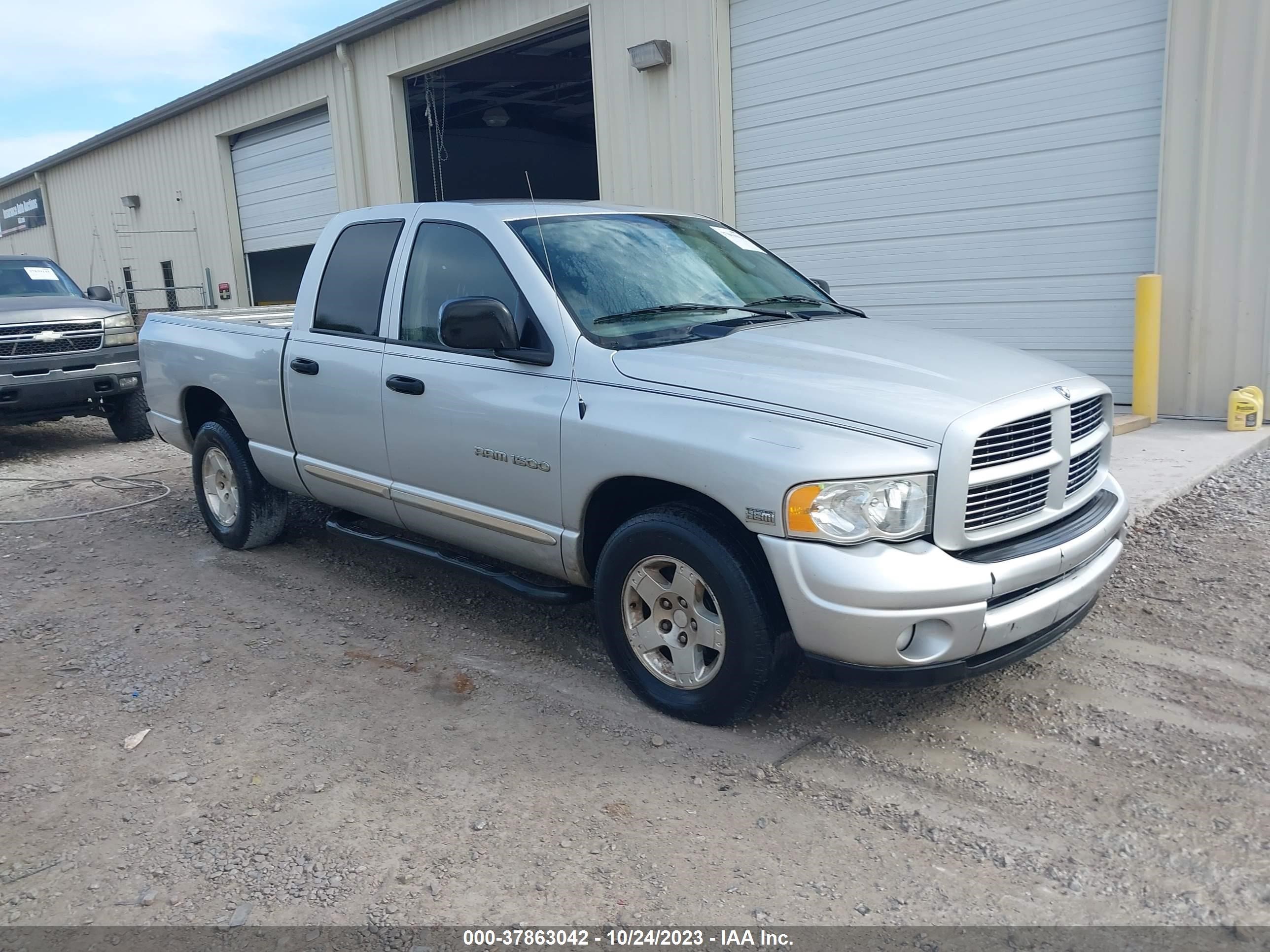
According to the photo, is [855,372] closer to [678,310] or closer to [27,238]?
[678,310]

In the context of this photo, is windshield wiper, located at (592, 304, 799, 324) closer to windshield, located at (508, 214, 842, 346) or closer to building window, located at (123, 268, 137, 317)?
windshield, located at (508, 214, 842, 346)

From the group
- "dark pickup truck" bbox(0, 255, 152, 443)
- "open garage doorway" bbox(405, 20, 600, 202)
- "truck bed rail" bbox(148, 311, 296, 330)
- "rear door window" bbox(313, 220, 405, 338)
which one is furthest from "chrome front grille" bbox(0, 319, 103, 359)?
"open garage doorway" bbox(405, 20, 600, 202)

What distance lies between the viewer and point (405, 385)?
4598 millimetres

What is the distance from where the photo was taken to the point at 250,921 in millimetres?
2738

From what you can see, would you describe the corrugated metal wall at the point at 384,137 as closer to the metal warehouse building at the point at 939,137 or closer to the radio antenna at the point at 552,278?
the metal warehouse building at the point at 939,137

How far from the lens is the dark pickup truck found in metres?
9.41

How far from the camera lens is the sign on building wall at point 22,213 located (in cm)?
2730

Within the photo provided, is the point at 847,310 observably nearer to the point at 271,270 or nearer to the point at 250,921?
the point at 250,921

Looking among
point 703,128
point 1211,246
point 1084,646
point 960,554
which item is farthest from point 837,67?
point 960,554

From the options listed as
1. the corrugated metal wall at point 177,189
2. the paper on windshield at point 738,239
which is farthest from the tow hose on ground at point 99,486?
the corrugated metal wall at point 177,189

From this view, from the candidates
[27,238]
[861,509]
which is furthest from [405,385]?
[27,238]

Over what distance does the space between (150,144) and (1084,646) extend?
2165cm

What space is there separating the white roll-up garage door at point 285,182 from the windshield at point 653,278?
40.5 feet

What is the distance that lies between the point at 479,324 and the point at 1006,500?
2040 mm
